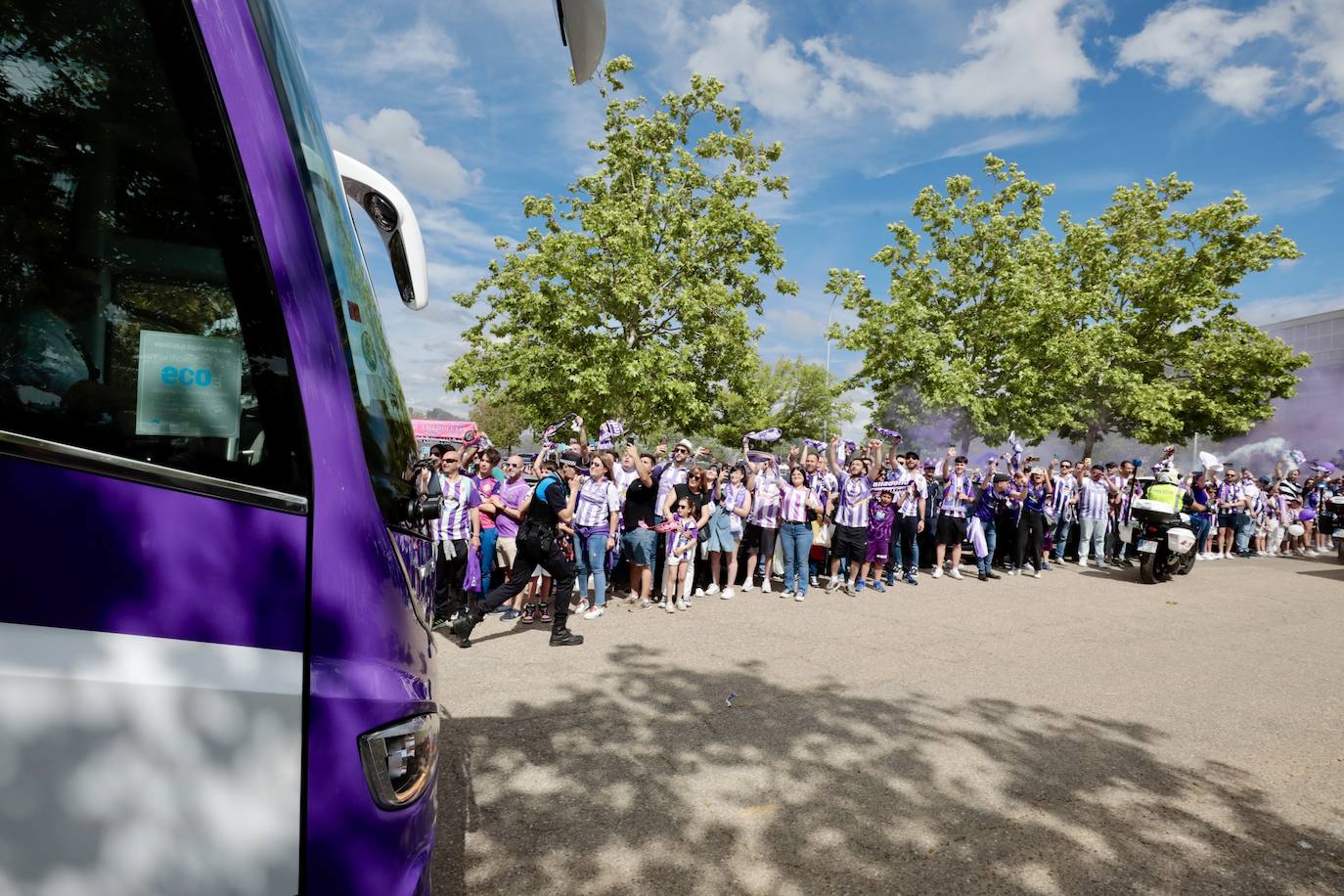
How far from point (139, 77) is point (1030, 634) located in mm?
8213

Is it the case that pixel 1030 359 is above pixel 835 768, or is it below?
above

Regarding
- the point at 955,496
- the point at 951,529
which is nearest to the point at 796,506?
the point at 955,496

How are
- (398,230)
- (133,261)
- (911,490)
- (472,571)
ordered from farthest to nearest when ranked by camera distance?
(911,490) < (472,571) < (398,230) < (133,261)

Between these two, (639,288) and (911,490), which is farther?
(639,288)

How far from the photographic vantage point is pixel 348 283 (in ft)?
5.65

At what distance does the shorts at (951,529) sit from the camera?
11125 mm

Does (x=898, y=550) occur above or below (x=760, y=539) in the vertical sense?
below

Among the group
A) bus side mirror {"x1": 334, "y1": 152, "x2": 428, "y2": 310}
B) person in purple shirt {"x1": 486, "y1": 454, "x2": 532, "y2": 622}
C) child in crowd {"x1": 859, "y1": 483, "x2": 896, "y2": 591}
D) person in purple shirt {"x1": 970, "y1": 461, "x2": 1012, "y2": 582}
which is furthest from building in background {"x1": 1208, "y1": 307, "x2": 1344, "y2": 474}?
bus side mirror {"x1": 334, "y1": 152, "x2": 428, "y2": 310}

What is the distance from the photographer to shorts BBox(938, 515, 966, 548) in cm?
1112

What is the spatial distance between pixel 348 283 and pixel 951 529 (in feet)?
36.1

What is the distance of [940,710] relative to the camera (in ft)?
16.1

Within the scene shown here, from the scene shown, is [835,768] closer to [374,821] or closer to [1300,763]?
[1300,763]

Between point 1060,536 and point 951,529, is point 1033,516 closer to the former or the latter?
point 951,529

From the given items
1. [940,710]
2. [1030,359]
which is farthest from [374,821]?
[1030,359]
